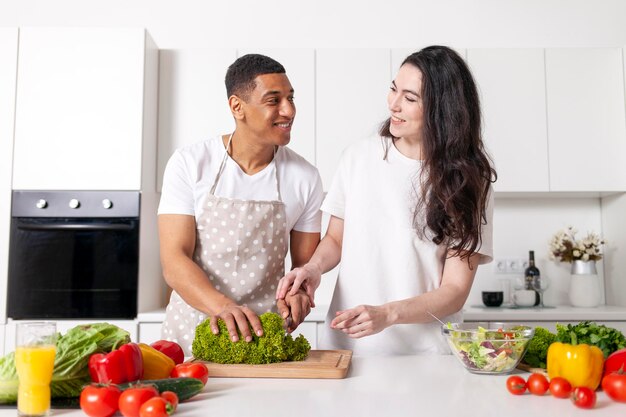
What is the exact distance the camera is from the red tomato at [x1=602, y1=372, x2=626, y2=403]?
1235 millimetres

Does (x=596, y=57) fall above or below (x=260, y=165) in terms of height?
above

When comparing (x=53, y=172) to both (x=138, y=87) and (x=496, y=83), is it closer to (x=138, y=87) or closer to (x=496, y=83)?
(x=138, y=87)

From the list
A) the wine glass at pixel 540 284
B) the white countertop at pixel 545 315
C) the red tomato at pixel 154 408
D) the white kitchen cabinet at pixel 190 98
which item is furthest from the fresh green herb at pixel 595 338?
the white kitchen cabinet at pixel 190 98

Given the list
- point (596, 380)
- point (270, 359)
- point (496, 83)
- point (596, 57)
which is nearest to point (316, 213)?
point (270, 359)

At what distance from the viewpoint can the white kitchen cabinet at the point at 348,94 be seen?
3.49 metres

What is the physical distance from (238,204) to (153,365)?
2.73 ft

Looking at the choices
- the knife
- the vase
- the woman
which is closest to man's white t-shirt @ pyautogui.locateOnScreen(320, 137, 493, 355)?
the woman

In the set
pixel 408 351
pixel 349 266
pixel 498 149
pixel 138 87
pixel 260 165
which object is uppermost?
pixel 138 87

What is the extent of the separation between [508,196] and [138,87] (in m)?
2.07

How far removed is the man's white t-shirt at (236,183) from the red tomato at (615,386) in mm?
1164

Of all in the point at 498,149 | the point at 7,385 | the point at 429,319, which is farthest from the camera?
the point at 498,149

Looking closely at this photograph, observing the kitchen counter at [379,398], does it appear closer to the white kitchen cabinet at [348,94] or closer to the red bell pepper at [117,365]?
the red bell pepper at [117,365]

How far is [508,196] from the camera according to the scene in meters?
3.70

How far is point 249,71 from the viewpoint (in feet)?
6.97
